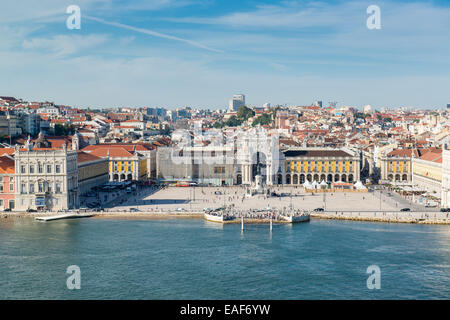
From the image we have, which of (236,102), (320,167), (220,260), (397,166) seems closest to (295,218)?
(220,260)

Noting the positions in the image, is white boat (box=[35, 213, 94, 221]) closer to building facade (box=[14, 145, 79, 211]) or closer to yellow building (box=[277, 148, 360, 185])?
building facade (box=[14, 145, 79, 211])

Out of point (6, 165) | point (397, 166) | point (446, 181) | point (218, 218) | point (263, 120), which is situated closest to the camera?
point (218, 218)

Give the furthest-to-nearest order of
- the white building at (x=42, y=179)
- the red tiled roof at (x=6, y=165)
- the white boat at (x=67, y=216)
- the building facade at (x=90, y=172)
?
the building facade at (x=90, y=172)
the red tiled roof at (x=6, y=165)
the white building at (x=42, y=179)
the white boat at (x=67, y=216)

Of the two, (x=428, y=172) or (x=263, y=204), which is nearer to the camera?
(x=263, y=204)

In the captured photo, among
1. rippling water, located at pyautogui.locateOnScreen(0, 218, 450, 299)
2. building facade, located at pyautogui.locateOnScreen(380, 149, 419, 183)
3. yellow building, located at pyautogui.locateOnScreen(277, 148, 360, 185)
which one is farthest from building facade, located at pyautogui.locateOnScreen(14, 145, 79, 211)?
building facade, located at pyautogui.locateOnScreen(380, 149, 419, 183)

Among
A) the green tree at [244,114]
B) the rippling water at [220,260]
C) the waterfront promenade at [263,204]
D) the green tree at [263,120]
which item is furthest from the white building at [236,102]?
the rippling water at [220,260]

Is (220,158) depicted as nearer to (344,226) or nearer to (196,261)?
(344,226)

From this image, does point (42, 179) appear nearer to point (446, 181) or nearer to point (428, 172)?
point (446, 181)

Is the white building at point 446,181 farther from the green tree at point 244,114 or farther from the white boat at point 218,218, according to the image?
the green tree at point 244,114
